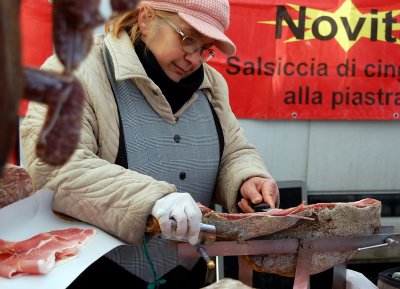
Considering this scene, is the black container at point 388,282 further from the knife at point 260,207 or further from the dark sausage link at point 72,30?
the dark sausage link at point 72,30

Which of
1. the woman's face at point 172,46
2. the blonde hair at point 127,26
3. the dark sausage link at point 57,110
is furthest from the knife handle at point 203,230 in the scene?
the dark sausage link at point 57,110

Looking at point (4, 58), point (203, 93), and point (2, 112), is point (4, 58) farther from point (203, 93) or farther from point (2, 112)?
point (203, 93)

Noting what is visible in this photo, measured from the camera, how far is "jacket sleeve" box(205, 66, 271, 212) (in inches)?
108

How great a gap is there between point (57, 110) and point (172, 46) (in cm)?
174

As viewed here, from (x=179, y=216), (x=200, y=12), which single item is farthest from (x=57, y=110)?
(x=200, y=12)

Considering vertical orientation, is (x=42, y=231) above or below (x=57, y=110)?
below

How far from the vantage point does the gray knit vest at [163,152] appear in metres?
2.49

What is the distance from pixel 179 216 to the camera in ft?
6.55

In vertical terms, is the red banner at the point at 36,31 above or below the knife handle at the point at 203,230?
above

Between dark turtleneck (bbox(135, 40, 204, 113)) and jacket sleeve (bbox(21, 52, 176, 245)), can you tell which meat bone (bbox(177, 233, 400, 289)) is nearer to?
jacket sleeve (bbox(21, 52, 176, 245))

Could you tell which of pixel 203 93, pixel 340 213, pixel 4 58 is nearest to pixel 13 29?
pixel 4 58

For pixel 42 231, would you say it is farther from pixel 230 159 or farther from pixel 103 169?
pixel 230 159

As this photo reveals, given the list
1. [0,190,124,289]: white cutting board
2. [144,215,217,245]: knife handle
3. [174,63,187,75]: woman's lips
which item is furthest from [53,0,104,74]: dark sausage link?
[174,63,187,75]: woman's lips

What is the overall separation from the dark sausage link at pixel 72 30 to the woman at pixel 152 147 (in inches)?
48.3
